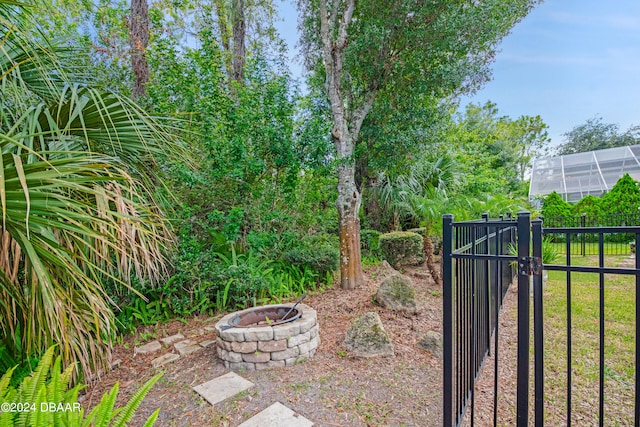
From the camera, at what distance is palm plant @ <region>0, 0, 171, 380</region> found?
1.35 metres

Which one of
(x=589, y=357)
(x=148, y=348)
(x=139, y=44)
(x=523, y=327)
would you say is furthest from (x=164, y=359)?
(x=139, y=44)

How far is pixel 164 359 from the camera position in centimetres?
293

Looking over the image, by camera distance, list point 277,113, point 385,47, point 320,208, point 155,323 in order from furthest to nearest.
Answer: point 320,208, point 385,47, point 277,113, point 155,323

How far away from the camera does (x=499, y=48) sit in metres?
5.53

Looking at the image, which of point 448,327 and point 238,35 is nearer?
point 448,327

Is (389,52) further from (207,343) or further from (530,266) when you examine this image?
(207,343)

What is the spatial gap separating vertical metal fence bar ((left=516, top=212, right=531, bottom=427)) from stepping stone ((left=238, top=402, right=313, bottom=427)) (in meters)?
1.24

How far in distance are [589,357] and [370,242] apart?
15.6 feet

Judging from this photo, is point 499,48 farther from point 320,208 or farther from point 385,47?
point 320,208

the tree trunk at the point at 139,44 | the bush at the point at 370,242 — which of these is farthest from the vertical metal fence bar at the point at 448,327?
the bush at the point at 370,242

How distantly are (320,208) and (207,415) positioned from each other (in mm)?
4177

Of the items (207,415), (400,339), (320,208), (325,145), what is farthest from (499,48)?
(207,415)

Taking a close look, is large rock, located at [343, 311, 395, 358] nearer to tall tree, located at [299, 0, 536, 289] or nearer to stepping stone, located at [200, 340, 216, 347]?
stepping stone, located at [200, 340, 216, 347]

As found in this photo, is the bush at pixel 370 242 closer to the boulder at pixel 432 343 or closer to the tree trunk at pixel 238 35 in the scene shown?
the boulder at pixel 432 343
